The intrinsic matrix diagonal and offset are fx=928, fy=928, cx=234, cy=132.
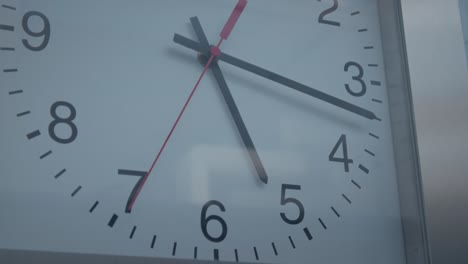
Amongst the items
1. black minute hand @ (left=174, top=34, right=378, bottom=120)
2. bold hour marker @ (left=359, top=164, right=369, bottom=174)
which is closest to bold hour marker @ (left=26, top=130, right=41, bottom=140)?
black minute hand @ (left=174, top=34, right=378, bottom=120)

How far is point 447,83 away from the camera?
1725 mm

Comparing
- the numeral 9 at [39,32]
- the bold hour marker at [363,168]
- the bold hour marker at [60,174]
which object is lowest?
the bold hour marker at [363,168]

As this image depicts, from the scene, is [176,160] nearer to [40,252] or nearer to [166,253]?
[166,253]

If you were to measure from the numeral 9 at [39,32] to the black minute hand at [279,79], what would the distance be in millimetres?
239

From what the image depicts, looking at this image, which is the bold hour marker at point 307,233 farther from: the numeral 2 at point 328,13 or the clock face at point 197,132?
the numeral 2 at point 328,13

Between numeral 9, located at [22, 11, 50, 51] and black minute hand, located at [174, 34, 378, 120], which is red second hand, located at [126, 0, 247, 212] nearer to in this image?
black minute hand, located at [174, 34, 378, 120]

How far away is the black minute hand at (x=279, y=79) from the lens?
1707 millimetres

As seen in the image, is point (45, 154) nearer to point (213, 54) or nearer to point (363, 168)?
point (213, 54)

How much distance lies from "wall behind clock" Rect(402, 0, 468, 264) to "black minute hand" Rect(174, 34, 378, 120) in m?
0.12

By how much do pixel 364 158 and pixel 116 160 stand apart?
479 millimetres

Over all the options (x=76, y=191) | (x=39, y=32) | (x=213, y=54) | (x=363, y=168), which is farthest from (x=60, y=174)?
(x=363, y=168)

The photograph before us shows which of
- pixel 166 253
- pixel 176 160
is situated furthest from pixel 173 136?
pixel 166 253

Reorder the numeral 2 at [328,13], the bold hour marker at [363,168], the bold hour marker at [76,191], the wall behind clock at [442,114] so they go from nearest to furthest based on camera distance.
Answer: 1. the bold hour marker at [76,191]
2. the wall behind clock at [442,114]
3. the bold hour marker at [363,168]
4. the numeral 2 at [328,13]

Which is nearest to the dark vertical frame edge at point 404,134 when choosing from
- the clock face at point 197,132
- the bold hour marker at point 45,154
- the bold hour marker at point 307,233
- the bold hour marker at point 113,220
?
the clock face at point 197,132
